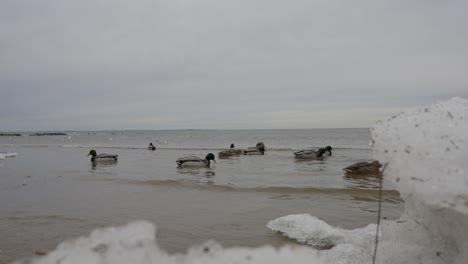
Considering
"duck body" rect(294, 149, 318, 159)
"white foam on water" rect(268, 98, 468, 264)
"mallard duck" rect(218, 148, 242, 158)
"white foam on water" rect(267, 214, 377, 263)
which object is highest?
"white foam on water" rect(268, 98, 468, 264)

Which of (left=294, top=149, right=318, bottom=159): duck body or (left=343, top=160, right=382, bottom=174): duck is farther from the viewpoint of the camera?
(left=294, top=149, right=318, bottom=159): duck body

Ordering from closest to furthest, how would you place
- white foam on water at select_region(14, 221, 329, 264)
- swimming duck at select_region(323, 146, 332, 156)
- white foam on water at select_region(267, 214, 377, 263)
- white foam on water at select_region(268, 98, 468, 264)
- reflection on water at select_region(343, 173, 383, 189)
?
white foam on water at select_region(268, 98, 468, 264)
white foam on water at select_region(14, 221, 329, 264)
white foam on water at select_region(267, 214, 377, 263)
reflection on water at select_region(343, 173, 383, 189)
swimming duck at select_region(323, 146, 332, 156)

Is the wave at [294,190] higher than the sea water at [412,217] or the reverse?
the reverse

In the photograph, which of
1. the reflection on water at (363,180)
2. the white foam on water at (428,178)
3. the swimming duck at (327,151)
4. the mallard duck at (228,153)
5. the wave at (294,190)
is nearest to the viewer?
the white foam on water at (428,178)

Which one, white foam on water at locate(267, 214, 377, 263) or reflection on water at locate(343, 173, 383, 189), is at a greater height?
white foam on water at locate(267, 214, 377, 263)

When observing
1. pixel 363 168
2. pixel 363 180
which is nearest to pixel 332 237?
pixel 363 180

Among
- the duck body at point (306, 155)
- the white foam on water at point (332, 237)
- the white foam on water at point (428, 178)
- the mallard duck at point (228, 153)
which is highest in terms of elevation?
the white foam on water at point (428, 178)

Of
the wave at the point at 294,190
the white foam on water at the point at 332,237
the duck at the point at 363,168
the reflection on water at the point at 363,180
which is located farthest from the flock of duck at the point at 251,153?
the white foam on water at the point at 332,237

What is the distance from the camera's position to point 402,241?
185 centimetres

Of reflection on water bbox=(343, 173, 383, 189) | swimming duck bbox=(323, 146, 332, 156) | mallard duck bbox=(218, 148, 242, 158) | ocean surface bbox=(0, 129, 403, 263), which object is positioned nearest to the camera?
ocean surface bbox=(0, 129, 403, 263)

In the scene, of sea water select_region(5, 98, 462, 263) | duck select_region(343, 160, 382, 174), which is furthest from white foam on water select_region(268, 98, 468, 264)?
duck select_region(343, 160, 382, 174)

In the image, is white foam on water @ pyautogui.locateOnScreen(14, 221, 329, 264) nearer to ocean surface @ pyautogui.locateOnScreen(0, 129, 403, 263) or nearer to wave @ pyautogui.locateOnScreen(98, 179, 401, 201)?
ocean surface @ pyautogui.locateOnScreen(0, 129, 403, 263)

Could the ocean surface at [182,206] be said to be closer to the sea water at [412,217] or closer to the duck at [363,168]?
the duck at [363,168]

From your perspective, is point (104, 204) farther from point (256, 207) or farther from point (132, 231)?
point (132, 231)
